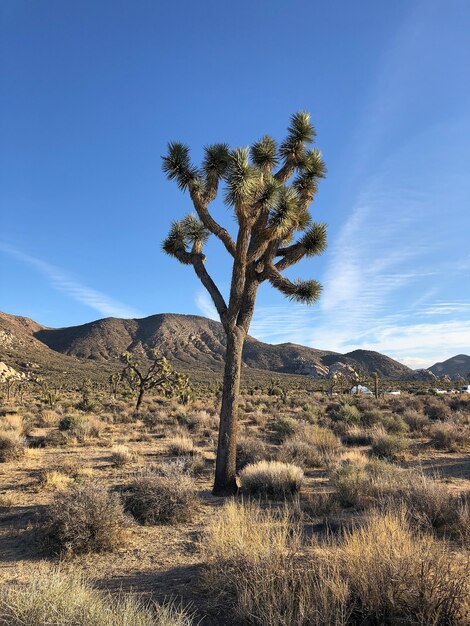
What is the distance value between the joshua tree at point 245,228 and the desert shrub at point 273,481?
0.40m

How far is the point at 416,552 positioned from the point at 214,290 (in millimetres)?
7491

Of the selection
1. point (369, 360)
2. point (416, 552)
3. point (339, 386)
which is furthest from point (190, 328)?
point (416, 552)

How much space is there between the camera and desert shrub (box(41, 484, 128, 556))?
5.78 m

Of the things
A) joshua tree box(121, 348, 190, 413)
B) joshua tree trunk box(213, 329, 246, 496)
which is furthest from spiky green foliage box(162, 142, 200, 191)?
joshua tree box(121, 348, 190, 413)

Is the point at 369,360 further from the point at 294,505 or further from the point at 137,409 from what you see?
the point at 294,505

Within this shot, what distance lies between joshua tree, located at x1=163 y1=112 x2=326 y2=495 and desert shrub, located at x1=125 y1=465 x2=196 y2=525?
5.53 feet

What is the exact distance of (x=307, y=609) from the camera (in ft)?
10.7

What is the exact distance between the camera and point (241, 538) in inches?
176

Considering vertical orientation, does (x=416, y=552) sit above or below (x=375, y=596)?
above

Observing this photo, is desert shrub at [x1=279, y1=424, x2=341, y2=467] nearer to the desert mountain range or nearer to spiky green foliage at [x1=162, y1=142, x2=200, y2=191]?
spiky green foliage at [x1=162, y1=142, x2=200, y2=191]

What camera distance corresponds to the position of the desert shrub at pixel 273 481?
28.7 ft

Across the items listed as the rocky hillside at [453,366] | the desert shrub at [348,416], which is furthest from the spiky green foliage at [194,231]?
the rocky hillside at [453,366]

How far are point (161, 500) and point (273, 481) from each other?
2.53 m

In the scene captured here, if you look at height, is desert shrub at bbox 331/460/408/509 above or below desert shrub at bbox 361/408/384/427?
below
